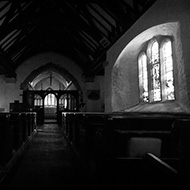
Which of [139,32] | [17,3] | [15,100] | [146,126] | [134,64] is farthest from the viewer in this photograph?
[15,100]

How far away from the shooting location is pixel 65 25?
342 inches

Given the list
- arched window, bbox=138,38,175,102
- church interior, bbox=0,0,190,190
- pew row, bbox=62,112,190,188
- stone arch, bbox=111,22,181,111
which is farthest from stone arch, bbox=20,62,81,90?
pew row, bbox=62,112,190,188

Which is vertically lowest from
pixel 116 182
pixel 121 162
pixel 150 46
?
pixel 116 182

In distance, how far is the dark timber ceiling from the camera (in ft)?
19.7

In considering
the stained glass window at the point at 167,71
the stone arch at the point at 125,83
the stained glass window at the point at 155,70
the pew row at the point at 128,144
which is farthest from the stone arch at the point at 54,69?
the pew row at the point at 128,144

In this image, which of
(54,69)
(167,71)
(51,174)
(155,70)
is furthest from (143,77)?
(54,69)

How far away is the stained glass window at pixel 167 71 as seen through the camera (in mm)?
5422

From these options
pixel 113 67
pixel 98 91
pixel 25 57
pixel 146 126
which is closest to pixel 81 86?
pixel 98 91

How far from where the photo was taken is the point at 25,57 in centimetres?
1173

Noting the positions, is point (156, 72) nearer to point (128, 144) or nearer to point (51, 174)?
point (128, 144)

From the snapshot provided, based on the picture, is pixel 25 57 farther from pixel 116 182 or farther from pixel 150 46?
pixel 116 182

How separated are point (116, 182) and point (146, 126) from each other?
0.74 m

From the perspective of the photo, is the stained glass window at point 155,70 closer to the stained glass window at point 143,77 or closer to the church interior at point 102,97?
the church interior at point 102,97

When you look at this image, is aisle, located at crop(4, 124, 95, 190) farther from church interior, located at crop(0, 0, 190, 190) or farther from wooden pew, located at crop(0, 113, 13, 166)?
wooden pew, located at crop(0, 113, 13, 166)
